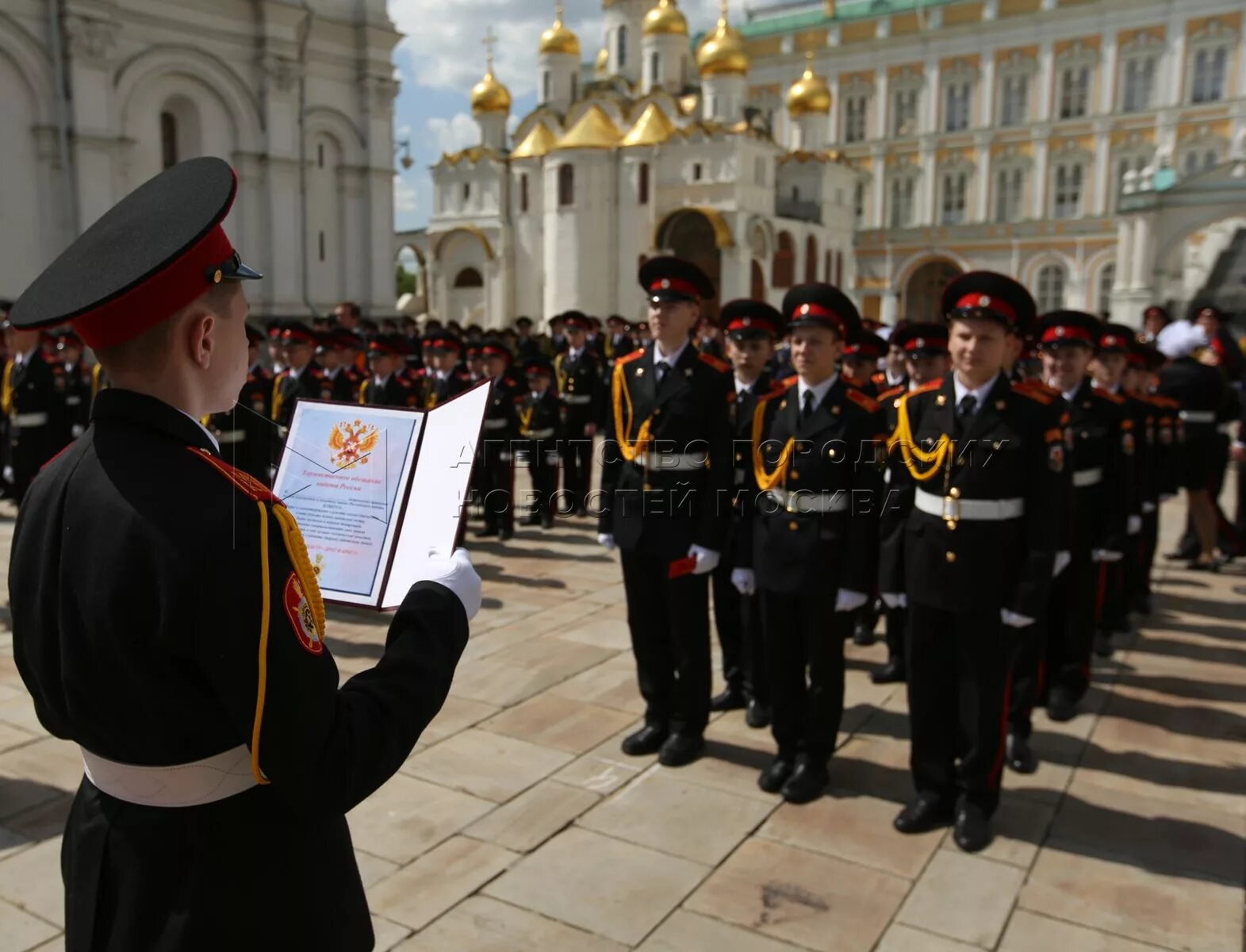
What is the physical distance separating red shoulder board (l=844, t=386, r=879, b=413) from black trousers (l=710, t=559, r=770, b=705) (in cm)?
130

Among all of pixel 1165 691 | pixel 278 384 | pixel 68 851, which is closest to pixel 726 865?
pixel 68 851

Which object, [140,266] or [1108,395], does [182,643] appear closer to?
[140,266]

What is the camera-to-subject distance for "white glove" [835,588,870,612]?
4.36 metres

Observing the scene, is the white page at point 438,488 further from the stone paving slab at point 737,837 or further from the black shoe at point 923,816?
the black shoe at point 923,816

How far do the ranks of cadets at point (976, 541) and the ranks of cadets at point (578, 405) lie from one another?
7.88 metres

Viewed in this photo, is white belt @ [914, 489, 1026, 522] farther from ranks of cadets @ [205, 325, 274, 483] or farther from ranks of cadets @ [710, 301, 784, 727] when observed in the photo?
ranks of cadets @ [205, 325, 274, 483]

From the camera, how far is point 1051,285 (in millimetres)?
46062

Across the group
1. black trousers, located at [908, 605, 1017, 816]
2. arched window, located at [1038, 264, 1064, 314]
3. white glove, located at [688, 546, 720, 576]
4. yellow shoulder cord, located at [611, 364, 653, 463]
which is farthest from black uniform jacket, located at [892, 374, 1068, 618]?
arched window, located at [1038, 264, 1064, 314]

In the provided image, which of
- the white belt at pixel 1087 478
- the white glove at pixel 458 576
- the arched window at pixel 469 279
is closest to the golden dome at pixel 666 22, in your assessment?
the arched window at pixel 469 279

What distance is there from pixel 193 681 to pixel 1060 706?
5.26 metres

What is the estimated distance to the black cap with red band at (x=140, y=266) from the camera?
1469 millimetres

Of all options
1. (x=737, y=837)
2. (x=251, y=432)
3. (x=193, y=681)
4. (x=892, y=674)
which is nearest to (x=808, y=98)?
(x=251, y=432)

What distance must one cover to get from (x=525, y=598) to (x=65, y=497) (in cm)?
648

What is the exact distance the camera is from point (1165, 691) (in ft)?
20.0
